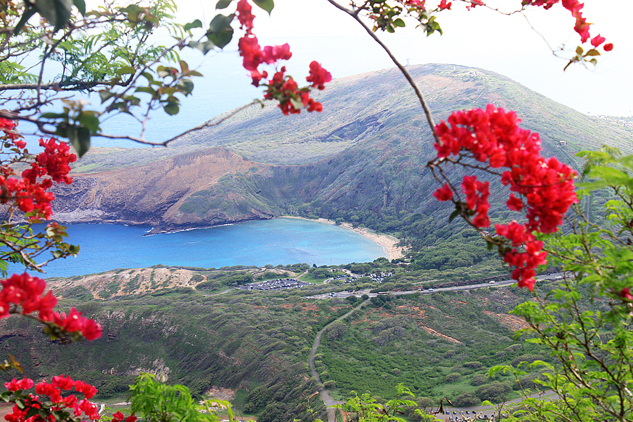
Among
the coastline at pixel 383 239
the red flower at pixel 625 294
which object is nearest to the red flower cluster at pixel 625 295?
the red flower at pixel 625 294

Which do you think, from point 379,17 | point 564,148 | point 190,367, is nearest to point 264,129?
point 564,148

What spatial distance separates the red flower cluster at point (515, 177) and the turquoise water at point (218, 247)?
4932 centimetres

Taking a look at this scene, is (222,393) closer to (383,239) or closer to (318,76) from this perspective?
(318,76)

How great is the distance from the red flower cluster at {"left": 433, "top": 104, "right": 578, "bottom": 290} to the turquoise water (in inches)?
1942

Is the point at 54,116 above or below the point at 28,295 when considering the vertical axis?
above

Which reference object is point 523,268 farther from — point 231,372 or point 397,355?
point 397,355

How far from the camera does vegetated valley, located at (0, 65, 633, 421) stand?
2170 cm

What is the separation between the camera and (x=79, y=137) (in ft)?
3.68

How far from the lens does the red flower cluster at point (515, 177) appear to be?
1.30m

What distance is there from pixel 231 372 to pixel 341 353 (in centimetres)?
680

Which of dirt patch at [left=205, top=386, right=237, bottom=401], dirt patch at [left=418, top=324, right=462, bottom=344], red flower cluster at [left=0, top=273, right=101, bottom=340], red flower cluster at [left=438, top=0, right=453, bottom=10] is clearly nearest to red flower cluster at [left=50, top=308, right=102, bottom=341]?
red flower cluster at [left=0, top=273, right=101, bottom=340]

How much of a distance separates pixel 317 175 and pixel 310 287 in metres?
42.0

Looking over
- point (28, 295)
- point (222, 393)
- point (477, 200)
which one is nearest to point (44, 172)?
point (28, 295)

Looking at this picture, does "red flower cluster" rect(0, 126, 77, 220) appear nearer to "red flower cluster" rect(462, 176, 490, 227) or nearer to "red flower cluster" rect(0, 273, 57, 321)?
"red flower cluster" rect(0, 273, 57, 321)
